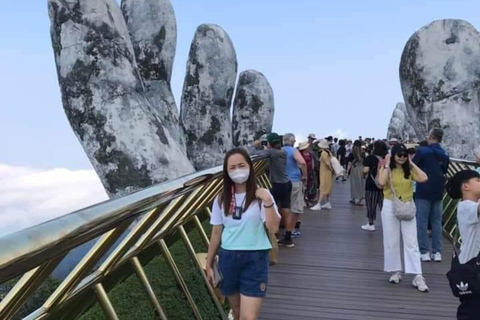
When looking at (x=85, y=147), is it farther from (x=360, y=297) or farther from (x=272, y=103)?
(x=272, y=103)

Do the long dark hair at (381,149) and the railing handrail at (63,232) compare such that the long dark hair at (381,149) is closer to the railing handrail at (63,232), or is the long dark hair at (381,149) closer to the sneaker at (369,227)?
the sneaker at (369,227)

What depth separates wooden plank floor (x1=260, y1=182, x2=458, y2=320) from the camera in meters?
5.03

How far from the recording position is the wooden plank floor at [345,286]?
5.03 meters

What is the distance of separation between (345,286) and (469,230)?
8.95ft

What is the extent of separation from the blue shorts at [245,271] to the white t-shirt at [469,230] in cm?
106

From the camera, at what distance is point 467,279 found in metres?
3.09

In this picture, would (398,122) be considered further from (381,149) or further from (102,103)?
(381,149)

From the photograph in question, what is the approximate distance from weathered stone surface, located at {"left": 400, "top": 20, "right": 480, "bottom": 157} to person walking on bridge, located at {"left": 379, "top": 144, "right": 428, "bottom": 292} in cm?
795

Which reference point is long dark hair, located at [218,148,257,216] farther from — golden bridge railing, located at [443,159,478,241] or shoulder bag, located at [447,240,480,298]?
golden bridge railing, located at [443,159,478,241]

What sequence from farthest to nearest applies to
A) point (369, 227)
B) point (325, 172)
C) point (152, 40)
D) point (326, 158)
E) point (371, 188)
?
point (152, 40) < point (326, 158) < point (325, 172) < point (369, 227) < point (371, 188)

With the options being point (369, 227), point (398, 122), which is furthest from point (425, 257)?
point (398, 122)

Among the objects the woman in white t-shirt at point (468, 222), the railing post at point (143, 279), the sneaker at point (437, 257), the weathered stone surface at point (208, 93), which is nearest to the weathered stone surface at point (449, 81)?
the weathered stone surface at point (208, 93)

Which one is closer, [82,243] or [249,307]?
[82,243]

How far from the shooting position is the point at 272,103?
22766mm
